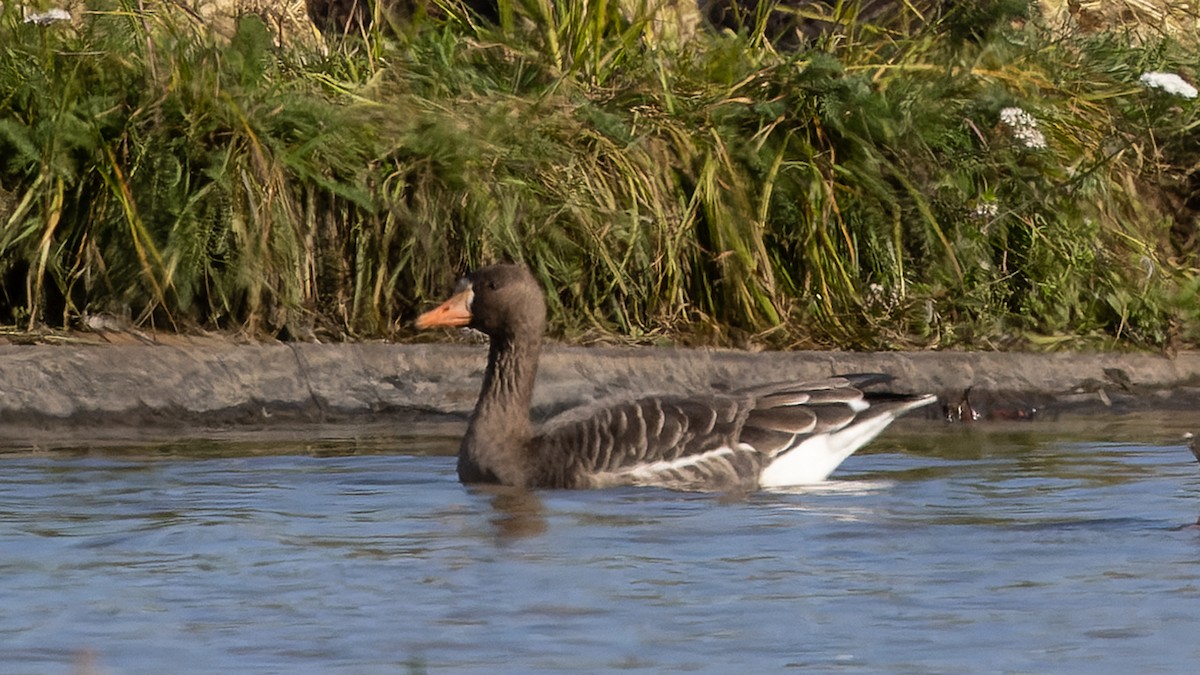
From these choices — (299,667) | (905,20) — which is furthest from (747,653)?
(905,20)

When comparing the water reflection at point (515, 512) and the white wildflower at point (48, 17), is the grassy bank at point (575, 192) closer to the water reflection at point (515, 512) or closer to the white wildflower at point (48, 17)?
the white wildflower at point (48, 17)

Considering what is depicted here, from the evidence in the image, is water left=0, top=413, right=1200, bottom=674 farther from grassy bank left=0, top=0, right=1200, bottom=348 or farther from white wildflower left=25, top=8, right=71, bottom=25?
white wildflower left=25, top=8, right=71, bottom=25

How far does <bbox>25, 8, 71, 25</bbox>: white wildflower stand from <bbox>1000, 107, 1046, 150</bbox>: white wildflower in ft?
14.7

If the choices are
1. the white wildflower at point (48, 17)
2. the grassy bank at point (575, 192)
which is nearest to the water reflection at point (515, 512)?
the grassy bank at point (575, 192)

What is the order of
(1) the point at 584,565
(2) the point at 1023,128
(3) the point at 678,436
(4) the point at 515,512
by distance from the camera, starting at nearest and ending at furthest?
(1) the point at 584,565 → (4) the point at 515,512 → (3) the point at 678,436 → (2) the point at 1023,128

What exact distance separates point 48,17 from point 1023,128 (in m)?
4.63

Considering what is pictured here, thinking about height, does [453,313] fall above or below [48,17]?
below

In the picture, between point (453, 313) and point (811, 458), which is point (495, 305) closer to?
point (453, 313)

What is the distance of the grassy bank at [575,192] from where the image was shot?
9.94 meters

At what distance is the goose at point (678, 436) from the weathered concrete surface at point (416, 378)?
1257mm

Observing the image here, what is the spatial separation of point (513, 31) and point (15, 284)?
119 inches

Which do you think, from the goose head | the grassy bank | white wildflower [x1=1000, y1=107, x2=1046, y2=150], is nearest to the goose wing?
the goose head

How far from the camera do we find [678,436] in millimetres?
7922

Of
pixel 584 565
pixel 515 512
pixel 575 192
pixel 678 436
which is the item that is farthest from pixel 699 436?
Answer: pixel 575 192
